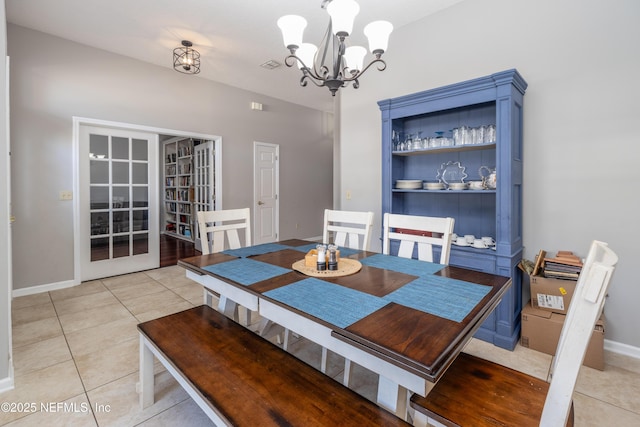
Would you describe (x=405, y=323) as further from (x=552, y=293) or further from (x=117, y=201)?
(x=117, y=201)

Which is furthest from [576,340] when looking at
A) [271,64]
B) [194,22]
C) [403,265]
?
[271,64]

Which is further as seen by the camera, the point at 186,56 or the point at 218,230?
the point at 186,56

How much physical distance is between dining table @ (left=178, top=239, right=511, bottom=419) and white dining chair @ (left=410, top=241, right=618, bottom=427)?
0.51ft

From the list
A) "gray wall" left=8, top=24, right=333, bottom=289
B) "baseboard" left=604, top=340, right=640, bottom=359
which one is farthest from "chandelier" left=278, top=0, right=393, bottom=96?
"gray wall" left=8, top=24, right=333, bottom=289

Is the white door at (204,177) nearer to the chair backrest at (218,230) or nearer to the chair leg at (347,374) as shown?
the chair backrest at (218,230)

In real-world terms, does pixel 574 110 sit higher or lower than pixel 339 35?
lower

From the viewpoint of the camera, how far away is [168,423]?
1582 mm

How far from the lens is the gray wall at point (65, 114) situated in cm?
339

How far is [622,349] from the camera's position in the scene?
2.20 m

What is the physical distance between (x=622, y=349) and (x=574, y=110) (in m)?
1.81

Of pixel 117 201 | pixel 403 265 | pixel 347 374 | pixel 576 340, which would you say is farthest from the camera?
pixel 117 201

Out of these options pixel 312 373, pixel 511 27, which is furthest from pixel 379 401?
pixel 511 27

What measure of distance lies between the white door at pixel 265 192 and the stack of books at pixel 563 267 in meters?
4.47

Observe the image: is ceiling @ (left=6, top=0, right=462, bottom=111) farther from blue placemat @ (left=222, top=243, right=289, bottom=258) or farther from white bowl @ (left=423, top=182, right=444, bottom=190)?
blue placemat @ (left=222, top=243, right=289, bottom=258)
